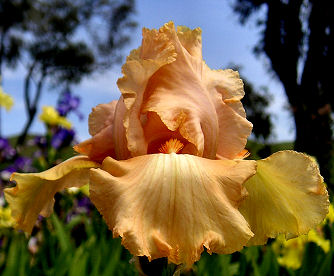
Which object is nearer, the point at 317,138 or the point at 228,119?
the point at 228,119

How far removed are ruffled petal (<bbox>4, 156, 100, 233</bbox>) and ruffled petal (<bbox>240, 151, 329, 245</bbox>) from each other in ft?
1.49

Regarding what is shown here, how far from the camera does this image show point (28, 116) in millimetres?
20297

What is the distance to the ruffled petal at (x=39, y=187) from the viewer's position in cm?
106

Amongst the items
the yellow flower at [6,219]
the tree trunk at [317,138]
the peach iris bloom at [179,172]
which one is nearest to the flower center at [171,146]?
the peach iris bloom at [179,172]

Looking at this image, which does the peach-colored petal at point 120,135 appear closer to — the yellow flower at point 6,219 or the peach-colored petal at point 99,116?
→ the peach-colored petal at point 99,116

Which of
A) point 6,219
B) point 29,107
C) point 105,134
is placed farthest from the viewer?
point 29,107

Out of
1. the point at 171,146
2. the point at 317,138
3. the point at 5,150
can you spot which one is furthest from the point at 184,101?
the point at 317,138

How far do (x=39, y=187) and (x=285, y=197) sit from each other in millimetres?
679

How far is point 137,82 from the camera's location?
97 cm

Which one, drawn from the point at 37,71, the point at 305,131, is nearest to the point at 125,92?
the point at 305,131

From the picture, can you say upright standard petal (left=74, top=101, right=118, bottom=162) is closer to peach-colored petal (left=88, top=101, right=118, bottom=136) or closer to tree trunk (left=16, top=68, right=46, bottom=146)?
peach-colored petal (left=88, top=101, right=118, bottom=136)

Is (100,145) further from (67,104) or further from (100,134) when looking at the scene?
(67,104)

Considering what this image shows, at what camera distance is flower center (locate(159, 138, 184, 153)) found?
0.96m

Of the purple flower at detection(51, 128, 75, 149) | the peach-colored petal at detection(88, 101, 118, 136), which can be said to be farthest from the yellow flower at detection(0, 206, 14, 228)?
the peach-colored petal at detection(88, 101, 118, 136)
